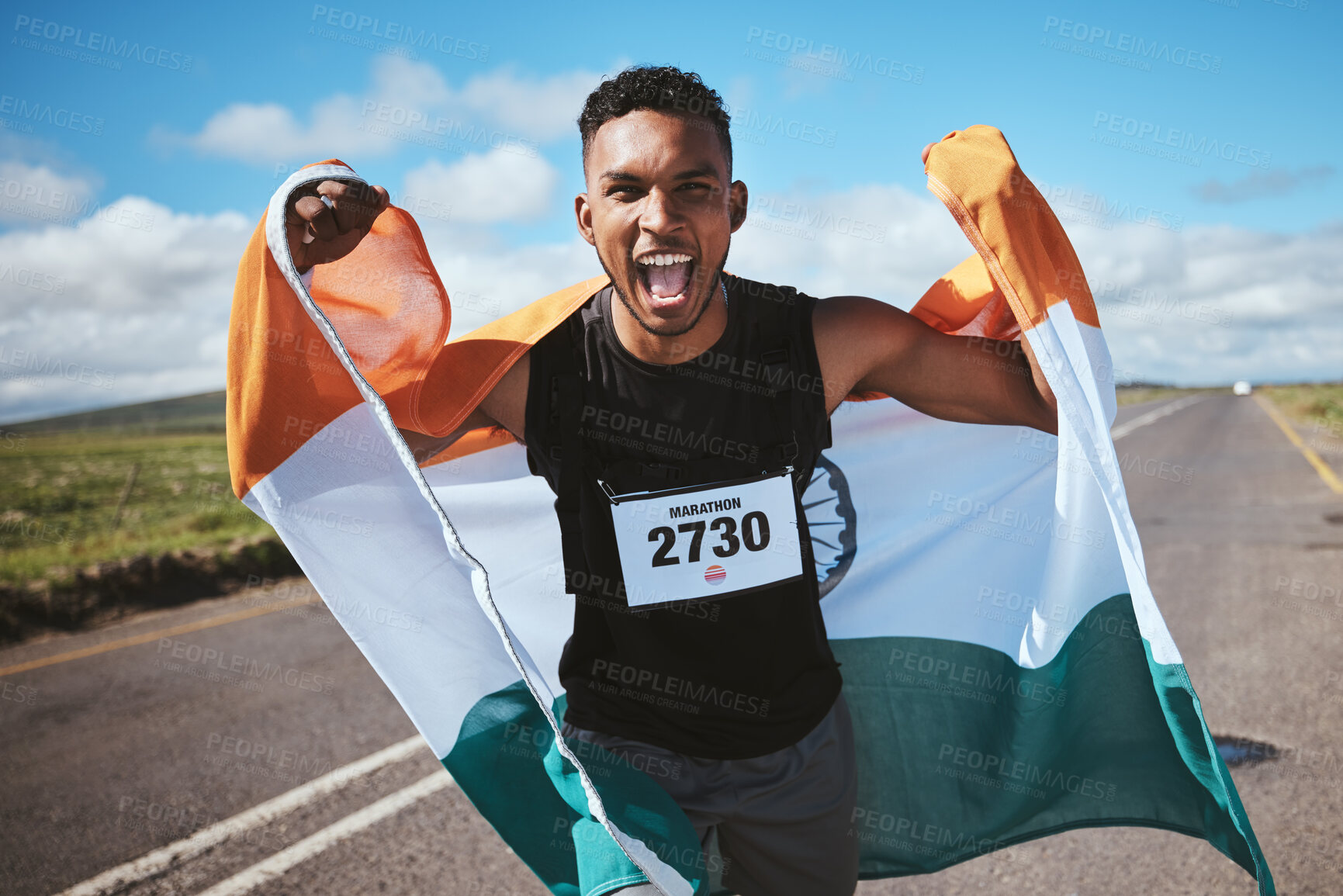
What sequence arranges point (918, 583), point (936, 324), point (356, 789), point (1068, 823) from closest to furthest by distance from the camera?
point (936, 324)
point (1068, 823)
point (918, 583)
point (356, 789)

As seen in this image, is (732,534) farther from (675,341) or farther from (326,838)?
(326,838)

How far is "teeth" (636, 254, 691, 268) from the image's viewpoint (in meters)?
2.07

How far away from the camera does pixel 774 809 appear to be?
2125 millimetres

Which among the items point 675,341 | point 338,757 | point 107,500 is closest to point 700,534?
point 675,341

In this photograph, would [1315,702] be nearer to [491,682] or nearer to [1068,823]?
[1068,823]

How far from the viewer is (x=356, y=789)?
426cm

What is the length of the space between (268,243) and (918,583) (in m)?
2.16

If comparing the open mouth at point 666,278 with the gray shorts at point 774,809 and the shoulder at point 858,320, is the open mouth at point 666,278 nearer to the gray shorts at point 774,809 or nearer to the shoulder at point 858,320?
the shoulder at point 858,320

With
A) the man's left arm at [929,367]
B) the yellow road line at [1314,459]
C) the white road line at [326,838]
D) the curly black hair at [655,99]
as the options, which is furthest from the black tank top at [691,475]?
the yellow road line at [1314,459]

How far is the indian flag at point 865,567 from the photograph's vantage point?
2002 mm

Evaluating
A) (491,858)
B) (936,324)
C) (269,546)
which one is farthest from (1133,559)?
(269,546)

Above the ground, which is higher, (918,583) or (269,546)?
(918,583)

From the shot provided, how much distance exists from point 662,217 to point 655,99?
0.33m

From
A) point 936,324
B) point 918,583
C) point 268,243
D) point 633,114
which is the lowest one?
point 918,583
